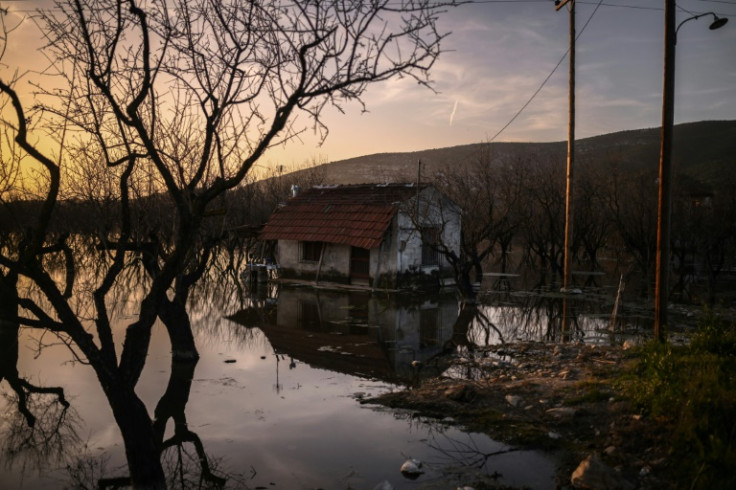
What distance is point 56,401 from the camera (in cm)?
874

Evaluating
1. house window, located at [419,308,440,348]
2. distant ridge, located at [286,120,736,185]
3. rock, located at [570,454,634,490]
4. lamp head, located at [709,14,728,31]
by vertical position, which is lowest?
rock, located at [570,454,634,490]

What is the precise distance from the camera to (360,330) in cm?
1396

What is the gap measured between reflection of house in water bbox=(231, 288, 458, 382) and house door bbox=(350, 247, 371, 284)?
1.96 metres

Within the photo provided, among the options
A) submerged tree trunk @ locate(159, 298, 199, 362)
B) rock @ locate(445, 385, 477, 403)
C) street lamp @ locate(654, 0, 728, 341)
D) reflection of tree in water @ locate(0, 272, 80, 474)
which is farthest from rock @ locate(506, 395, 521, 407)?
submerged tree trunk @ locate(159, 298, 199, 362)

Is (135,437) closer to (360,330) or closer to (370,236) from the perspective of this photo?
(360,330)

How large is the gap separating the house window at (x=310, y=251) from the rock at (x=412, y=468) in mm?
18453

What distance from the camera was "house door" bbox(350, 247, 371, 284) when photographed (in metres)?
22.8

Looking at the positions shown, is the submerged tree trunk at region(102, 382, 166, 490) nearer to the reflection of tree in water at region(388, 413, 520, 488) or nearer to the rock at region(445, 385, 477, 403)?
the reflection of tree in water at region(388, 413, 520, 488)

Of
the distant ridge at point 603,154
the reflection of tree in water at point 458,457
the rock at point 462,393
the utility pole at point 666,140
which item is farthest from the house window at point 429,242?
the distant ridge at point 603,154

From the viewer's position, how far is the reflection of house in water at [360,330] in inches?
427

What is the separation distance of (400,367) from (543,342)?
3.88 m

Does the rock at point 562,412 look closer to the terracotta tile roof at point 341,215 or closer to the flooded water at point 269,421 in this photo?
the flooded water at point 269,421

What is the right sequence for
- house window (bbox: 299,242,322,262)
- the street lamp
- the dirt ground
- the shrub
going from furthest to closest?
house window (bbox: 299,242,322,262)
the street lamp
the dirt ground
the shrub

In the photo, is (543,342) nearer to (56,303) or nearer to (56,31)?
(56,303)
